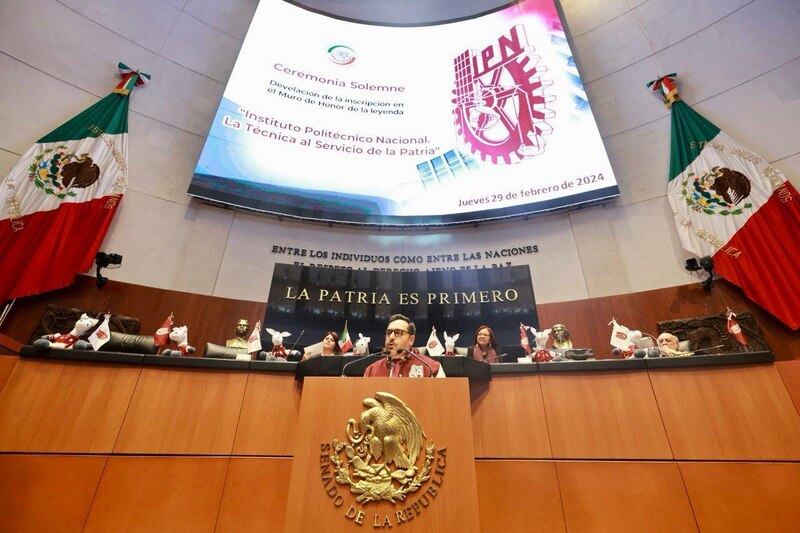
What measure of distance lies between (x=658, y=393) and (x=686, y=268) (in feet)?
11.1

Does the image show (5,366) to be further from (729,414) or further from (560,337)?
(729,414)

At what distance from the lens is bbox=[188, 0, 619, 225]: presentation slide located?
6.09m

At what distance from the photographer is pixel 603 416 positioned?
8.48 feet

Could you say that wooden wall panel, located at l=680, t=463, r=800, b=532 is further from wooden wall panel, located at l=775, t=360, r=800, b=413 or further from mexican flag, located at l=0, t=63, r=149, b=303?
mexican flag, located at l=0, t=63, r=149, b=303

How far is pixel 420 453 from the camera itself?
1.83 meters

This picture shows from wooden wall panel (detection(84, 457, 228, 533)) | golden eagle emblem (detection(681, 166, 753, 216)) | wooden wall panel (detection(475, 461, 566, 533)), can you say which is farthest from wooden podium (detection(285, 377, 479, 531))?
golden eagle emblem (detection(681, 166, 753, 216))

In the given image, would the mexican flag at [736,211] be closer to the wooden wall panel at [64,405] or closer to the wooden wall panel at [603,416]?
the wooden wall panel at [603,416]

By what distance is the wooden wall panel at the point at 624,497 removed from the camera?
2225mm

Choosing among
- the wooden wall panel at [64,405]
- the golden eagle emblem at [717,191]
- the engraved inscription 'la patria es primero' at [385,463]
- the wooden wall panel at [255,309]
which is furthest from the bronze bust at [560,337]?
the wooden wall panel at [64,405]

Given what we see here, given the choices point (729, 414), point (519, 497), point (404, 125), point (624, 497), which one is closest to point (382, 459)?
point (519, 497)

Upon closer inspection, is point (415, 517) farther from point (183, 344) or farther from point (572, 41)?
point (572, 41)

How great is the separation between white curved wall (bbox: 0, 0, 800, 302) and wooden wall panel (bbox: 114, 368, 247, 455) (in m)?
3.07

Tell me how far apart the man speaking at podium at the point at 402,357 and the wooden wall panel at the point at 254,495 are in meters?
0.98

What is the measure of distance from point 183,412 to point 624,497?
3.10m
